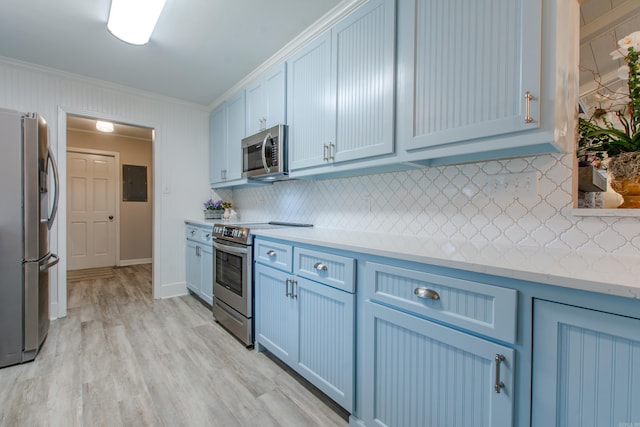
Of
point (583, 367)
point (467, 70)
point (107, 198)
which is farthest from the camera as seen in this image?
point (107, 198)

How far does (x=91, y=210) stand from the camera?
4895 mm

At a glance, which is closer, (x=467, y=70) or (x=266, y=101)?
(x=467, y=70)

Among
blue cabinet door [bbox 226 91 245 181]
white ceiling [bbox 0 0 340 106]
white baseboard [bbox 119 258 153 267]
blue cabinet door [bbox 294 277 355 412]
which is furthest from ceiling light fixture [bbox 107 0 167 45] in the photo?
white baseboard [bbox 119 258 153 267]

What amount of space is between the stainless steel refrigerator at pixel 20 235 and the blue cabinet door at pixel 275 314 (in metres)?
1.60

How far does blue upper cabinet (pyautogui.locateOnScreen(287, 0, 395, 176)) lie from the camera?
1561 millimetres

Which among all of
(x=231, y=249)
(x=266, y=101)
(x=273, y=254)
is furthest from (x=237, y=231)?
(x=266, y=101)

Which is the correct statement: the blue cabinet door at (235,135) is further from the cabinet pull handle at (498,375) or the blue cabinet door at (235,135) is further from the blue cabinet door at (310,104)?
the cabinet pull handle at (498,375)

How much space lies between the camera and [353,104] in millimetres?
1748

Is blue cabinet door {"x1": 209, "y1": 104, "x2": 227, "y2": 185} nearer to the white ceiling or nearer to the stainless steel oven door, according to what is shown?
the white ceiling

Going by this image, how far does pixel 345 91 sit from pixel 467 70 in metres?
0.77

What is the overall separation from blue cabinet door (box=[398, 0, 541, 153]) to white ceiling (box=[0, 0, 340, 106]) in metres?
0.86

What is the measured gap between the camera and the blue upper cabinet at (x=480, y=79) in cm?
104

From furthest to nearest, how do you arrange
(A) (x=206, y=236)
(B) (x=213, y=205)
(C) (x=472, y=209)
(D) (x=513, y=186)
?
(B) (x=213, y=205), (A) (x=206, y=236), (C) (x=472, y=209), (D) (x=513, y=186)

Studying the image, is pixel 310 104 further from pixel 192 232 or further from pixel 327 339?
pixel 192 232
